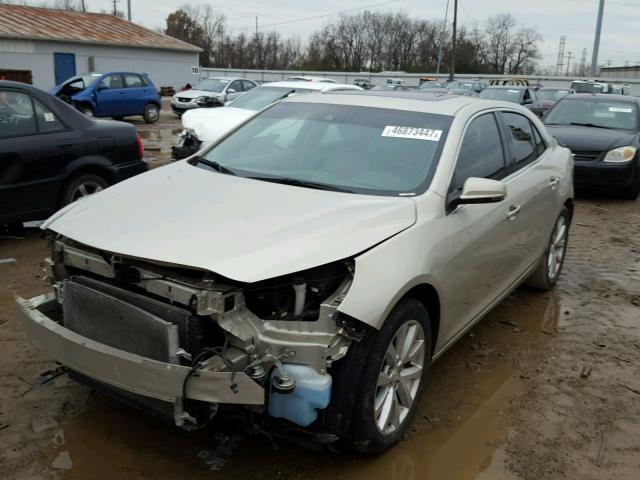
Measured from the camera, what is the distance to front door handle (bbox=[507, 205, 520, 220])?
4012 millimetres

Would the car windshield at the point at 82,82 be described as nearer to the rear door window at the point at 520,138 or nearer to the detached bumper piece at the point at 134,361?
the rear door window at the point at 520,138

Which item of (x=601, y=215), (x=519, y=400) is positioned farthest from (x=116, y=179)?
(x=601, y=215)

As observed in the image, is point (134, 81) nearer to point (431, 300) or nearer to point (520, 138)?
point (520, 138)

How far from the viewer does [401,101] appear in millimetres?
4074

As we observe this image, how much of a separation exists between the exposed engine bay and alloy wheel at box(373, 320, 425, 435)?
1.23 ft

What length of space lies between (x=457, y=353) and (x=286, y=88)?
8241 millimetres

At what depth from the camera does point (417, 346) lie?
10.2 ft

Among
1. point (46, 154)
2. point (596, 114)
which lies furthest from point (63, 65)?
point (46, 154)

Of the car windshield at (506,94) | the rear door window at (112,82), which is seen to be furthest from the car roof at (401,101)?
the rear door window at (112,82)

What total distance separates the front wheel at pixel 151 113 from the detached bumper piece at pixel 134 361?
19752 mm

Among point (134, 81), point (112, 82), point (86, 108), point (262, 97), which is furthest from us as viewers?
point (134, 81)

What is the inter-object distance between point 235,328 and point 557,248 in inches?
157

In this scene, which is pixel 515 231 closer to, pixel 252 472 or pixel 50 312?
pixel 252 472

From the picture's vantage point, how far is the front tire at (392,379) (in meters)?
2.69
